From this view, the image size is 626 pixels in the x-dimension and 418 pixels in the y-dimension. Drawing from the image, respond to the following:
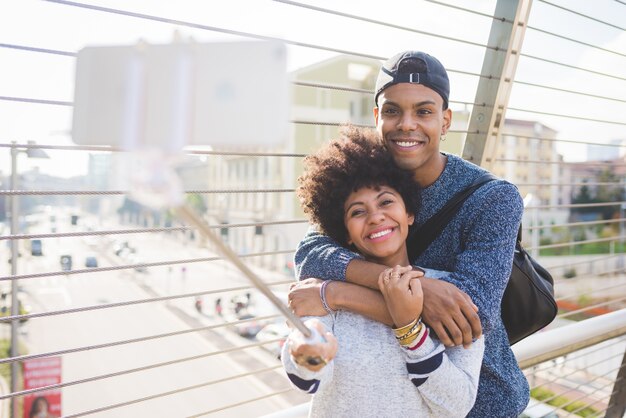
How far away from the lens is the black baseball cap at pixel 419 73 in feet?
4.03

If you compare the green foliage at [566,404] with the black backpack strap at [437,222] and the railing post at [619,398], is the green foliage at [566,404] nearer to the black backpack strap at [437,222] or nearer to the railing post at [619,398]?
the railing post at [619,398]

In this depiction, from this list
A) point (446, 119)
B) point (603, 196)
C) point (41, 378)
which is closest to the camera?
point (446, 119)

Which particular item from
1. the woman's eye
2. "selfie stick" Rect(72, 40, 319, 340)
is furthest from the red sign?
"selfie stick" Rect(72, 40, 319, 340)

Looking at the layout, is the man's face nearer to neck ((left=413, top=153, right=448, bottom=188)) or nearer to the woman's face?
neck ((left=413, top=153, right=448, bottom=188))

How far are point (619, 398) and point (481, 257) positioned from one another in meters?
2.09

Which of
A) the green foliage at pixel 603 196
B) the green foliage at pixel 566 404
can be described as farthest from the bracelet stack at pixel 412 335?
the green foliage at pixel 603 196

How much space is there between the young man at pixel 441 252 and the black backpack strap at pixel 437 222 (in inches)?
0.6

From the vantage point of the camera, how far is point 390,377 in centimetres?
104

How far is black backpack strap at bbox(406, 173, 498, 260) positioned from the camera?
1.19 metres

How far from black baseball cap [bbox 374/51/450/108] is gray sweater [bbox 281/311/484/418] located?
54cm

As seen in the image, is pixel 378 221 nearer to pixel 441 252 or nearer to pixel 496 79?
pixel 441 252

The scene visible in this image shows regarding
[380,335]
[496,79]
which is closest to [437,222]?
[380,335]

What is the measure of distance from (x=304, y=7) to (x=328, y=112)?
0.49 m

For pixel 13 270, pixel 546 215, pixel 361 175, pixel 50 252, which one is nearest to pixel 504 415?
pixel 361 175
